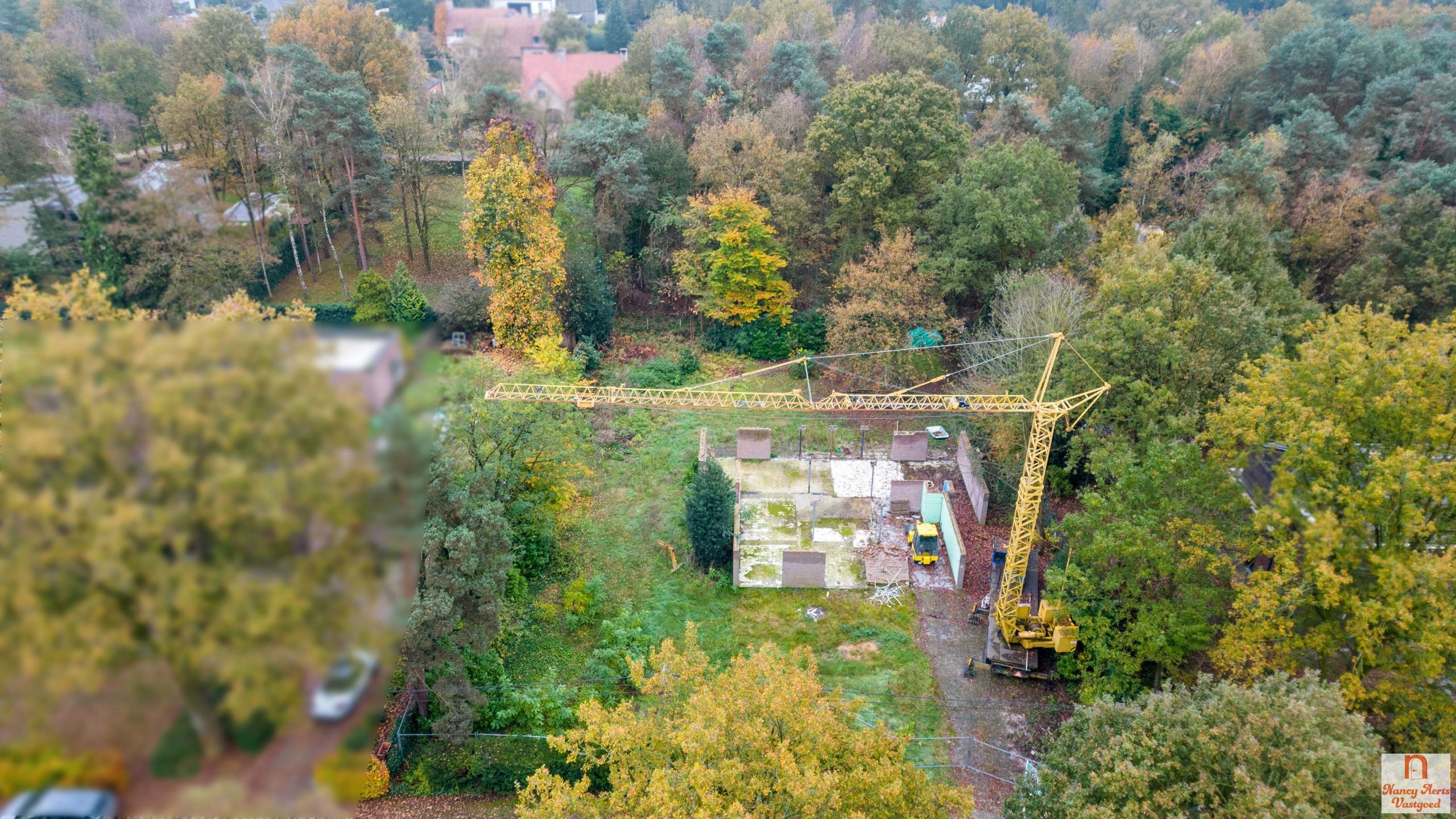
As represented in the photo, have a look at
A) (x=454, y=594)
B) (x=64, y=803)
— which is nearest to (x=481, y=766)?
(x=454, y=594)

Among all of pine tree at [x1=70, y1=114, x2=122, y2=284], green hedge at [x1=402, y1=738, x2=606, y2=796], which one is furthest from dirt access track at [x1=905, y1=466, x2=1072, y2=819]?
pine tree at [x1=70, y1=114, x2=122, y2=284]

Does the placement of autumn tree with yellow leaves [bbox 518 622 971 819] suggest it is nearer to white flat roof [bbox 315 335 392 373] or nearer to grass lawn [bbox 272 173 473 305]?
grass lawn [bbox 272 173 473 305]

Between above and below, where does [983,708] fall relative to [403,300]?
below

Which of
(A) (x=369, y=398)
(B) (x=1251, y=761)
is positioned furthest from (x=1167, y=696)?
(A) (x=369, y=398)

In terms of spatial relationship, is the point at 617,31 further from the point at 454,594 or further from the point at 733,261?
the point at 454,594

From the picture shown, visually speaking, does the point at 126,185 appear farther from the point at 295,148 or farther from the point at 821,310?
the point at 821,310

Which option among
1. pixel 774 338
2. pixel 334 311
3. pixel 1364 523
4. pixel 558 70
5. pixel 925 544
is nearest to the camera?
pixel 334 311
